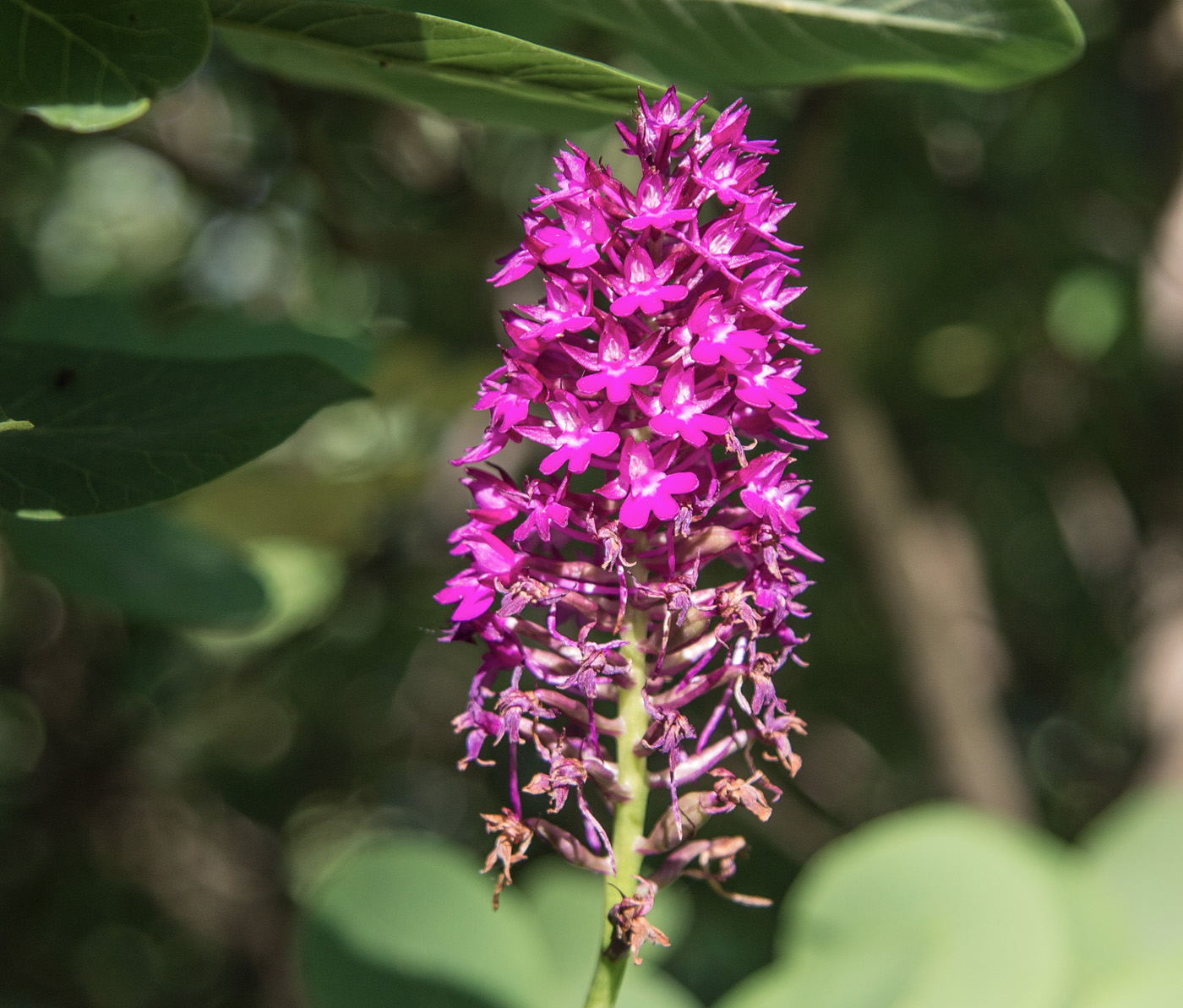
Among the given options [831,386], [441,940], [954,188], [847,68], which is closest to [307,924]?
[441,940]

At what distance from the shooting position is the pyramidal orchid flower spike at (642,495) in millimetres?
772

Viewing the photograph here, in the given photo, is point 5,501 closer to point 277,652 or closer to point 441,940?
point 441,940

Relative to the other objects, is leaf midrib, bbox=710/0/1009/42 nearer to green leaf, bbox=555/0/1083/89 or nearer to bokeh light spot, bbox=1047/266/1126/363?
green leaf, bbox=555/0/1083/89

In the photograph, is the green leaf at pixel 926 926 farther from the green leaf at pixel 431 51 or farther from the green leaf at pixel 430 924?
the green leaf at pixel 431 51

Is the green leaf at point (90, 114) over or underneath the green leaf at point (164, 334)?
over

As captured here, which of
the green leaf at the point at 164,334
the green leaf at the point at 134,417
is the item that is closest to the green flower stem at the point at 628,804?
the green leaf at the point at 134,417

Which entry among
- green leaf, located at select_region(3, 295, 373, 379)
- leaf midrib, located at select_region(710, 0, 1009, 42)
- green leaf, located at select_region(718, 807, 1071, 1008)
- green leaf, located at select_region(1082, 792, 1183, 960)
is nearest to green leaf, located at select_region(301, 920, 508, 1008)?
green leaf, located at select_region(718, 807, 1071, 1008)

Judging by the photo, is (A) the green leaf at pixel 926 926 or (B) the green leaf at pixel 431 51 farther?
(A) the green leaf at pixel 926 926

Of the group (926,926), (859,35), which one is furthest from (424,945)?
(859,35)

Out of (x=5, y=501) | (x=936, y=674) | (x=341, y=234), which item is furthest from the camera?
(x=936, y=674)

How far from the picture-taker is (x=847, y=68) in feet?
Result: 3.25

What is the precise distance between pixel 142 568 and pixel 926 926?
1.33 m

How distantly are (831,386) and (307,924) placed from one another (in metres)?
1.66

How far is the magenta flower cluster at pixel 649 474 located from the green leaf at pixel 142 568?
3.40 ft
